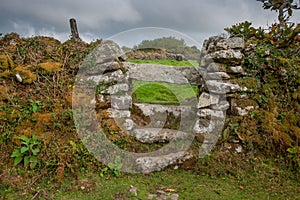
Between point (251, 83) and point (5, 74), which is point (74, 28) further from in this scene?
point (251, 83)

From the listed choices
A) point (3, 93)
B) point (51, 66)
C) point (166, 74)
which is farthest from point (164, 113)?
point (3, 93)

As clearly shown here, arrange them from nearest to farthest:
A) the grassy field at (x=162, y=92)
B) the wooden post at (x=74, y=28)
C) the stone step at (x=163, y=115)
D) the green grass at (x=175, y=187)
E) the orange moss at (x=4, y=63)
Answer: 1. the green grass at (x=175, y=187)
2. the orange moss at (x=4, y=63)
3. the stone step at (x=163, y=115)
4. the grassy field at (x=162, y=92)
5. the wooden post at (x=74, y=28)

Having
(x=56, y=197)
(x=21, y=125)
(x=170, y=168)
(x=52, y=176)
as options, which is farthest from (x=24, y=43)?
(x=170, y=168)

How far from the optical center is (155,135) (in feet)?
17.4

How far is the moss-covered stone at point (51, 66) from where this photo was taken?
5780 mm

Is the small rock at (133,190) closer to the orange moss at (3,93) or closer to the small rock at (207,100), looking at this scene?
the small rock at (207,100)

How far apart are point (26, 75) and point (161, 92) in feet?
11.8

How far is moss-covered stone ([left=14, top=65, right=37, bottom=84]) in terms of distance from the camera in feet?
17.8

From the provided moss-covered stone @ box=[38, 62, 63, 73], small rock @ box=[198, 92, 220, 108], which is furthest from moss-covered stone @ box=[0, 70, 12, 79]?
small rock @ box=[198, 92, 220, 108]

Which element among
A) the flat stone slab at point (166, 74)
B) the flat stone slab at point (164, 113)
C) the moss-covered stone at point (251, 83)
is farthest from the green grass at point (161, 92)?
the moss-covered stone at point (251, 83)

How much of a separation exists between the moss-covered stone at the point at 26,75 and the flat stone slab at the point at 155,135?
275 centimetres

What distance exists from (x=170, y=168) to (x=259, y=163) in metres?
1.80

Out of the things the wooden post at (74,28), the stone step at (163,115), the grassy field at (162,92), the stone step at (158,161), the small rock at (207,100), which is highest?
the wooden post at (74,28)

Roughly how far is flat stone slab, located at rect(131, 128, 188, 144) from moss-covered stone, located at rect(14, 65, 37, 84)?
2.75 m
